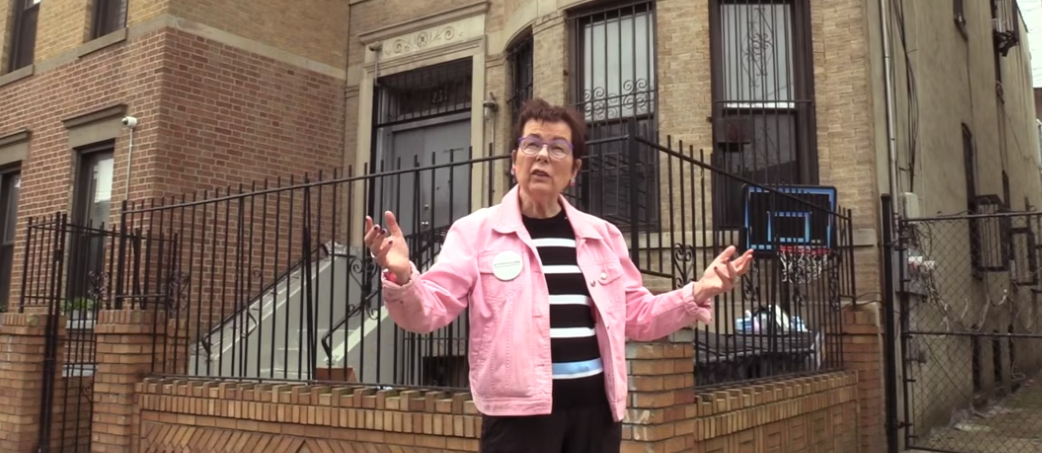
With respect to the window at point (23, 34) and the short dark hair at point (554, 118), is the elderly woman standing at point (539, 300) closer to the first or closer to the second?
the short dark hair at point (554, 118)

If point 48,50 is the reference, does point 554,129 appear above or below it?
below

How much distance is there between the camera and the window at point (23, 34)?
11266 mm

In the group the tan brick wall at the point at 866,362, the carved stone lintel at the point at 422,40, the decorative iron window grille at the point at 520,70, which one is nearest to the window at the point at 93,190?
the carved stone lintel at the point at 422,40

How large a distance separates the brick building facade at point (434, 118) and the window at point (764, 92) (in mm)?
19

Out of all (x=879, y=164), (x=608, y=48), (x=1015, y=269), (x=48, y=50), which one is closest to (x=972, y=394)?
(x=1015, y=269)

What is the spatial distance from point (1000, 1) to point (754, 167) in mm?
9509

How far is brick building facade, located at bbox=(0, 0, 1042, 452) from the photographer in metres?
4.96

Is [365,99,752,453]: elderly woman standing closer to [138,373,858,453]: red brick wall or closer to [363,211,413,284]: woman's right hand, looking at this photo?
[363,211,413,284]: woman's right hand

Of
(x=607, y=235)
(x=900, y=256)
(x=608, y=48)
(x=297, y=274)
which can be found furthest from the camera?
(x=297, y=274)

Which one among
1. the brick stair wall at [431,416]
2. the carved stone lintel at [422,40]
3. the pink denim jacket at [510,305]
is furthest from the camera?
the carved stone lintel at [422,40]

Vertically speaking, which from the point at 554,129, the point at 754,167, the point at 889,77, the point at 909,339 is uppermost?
the point at 889,77

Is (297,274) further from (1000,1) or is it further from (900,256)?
(1000,1)

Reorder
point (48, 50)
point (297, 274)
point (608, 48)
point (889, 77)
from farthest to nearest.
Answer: point (48, 50)
point (297, 274)
point (608, 48)
point (889, 77)

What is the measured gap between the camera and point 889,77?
7570 millimetres
